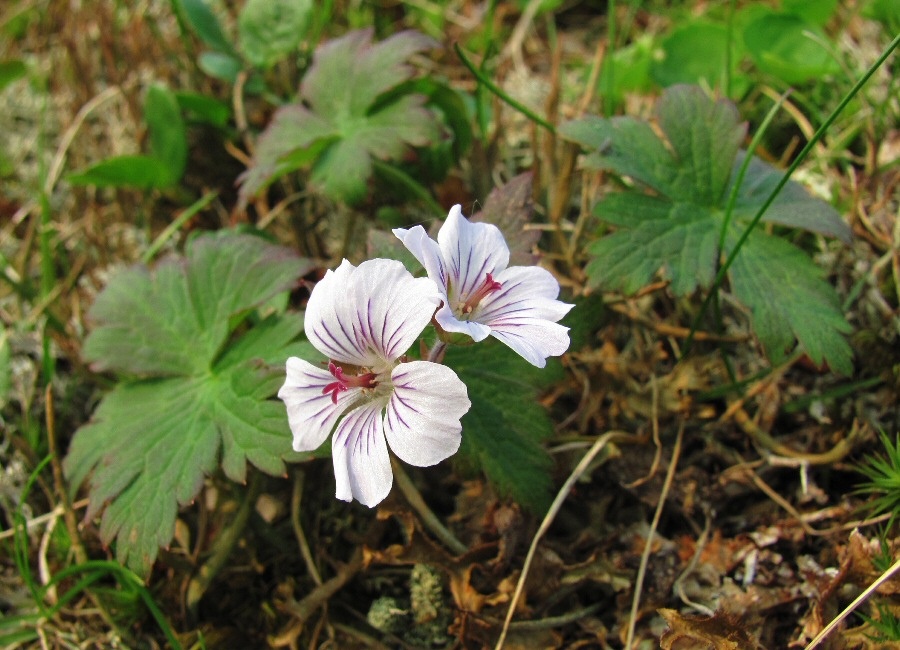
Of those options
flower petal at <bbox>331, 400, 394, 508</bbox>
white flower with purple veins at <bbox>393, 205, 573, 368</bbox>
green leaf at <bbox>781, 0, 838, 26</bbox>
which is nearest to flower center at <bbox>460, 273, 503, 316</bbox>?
white flower with purple veins at <bbox>393, 205, 573, 368</bbox>

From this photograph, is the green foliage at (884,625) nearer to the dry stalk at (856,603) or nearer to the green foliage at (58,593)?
the dry stalk at (856,603)

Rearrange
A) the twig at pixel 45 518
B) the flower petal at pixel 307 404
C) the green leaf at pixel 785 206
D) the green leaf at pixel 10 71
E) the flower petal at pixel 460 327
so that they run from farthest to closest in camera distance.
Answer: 1. the green leaf at pixel 10 71
2. the twig at pixel 45 518
3. the green leaf at pixel 785 206
4. the flower petal at pixel 307 404
5. the flower petal at pixel 460 327

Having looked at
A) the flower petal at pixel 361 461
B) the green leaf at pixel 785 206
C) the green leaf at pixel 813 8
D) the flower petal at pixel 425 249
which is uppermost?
the green leaf at pixel 813 8

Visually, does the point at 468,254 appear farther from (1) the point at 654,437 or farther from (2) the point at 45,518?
(2) the point at 45,518

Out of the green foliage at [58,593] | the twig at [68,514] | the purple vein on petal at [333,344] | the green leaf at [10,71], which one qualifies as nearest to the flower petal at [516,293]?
the purple vein on petal at [333,344]

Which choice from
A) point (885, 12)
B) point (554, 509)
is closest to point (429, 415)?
point (554, 509)

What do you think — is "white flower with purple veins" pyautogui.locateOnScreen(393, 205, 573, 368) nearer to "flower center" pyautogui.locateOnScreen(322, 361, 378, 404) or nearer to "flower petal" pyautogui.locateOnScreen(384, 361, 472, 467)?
"flower petal" pyautogui.locateOnScreen(384, 361, 472, 467)

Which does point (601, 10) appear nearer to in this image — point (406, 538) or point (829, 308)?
point (829, 308)
